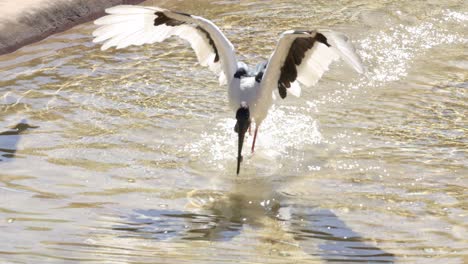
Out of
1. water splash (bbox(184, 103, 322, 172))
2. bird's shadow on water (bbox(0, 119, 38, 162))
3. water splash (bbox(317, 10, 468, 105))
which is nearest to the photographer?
bird's shadow on water (bbox(0, 119, 38, 162))

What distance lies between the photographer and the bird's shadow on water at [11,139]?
6.15 meters


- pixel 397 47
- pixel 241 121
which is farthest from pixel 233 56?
pixel 397 47

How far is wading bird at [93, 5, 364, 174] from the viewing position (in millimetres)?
6098

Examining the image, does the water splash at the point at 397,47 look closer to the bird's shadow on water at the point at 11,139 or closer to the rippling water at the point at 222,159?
the rippling water at the point at 222,159

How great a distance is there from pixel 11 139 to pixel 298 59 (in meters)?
2.08

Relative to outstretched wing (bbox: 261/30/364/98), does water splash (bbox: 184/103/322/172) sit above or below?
below

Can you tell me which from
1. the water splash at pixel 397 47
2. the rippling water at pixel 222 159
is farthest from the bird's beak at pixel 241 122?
the water splash at pixel 397 47

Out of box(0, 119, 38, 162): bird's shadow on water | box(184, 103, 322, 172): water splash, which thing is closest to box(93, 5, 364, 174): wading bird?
box(184, 103, 322, 172): water splash

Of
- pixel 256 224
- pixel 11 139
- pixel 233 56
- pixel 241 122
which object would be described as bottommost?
pixel 256 224

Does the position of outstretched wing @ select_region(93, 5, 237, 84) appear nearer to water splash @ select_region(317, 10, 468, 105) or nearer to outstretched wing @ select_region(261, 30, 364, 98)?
outstretched wing @ select_region(261, 30, 364, 98)

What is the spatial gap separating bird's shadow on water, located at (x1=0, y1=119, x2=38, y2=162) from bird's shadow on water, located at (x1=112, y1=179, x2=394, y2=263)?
52.0 inches

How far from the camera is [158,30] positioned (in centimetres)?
661

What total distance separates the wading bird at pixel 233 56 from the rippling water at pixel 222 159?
1.50ft

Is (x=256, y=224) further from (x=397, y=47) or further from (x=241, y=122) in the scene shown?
(x=397, y=47)
